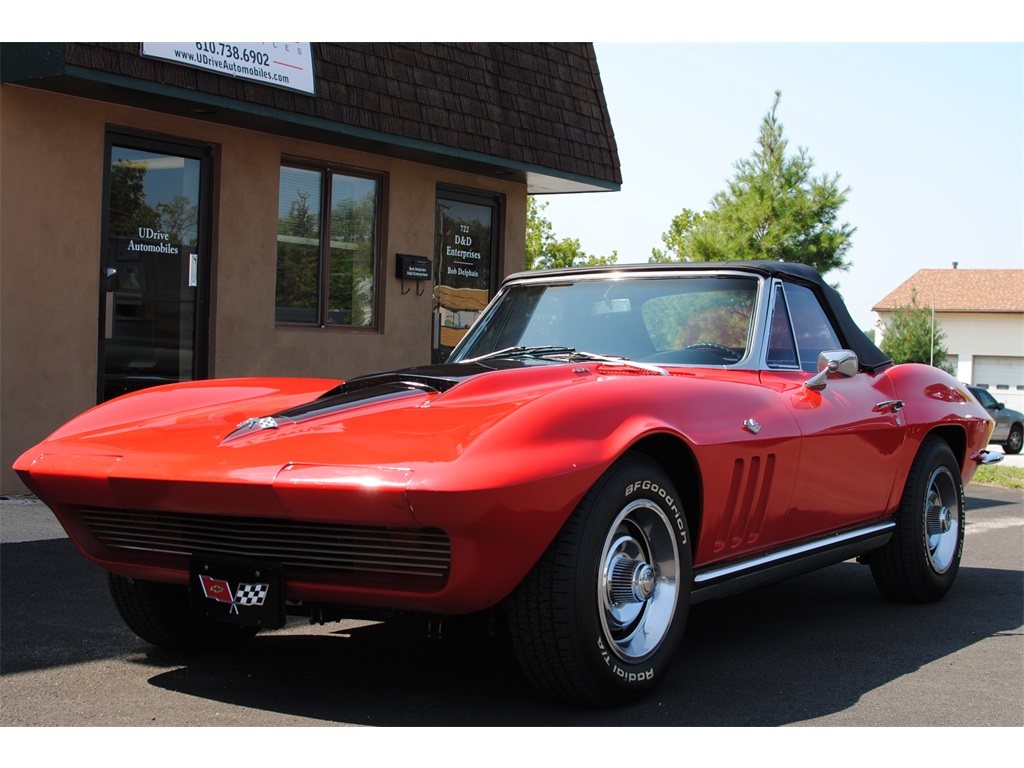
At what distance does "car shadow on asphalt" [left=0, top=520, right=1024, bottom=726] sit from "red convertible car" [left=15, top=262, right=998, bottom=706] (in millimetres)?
189

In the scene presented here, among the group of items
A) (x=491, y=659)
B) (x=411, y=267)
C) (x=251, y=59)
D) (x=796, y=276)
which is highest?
(x=251, y=59)

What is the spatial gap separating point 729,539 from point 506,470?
134 centimetres

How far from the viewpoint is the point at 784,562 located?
439cm

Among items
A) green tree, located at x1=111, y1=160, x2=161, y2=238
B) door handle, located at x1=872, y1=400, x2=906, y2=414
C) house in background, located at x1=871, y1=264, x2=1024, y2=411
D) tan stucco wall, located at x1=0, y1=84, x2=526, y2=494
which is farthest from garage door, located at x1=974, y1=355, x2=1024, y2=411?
door handle, located at x1=872, y1=400, x2=906, y2=414

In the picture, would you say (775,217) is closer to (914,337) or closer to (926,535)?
(914,337)

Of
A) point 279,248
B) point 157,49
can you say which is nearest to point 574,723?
point 157,49

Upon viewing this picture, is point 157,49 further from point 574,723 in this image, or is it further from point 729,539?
point 574,723

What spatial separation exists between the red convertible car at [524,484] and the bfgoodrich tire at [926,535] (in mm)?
419

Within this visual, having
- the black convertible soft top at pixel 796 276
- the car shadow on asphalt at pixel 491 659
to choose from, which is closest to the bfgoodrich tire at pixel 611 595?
the car shadow on asphalt at pixel 491 659

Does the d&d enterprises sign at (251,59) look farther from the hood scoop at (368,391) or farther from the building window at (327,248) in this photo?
the hood scoop at (368,391)

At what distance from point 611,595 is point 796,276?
7.70 feet

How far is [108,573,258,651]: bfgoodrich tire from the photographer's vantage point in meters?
4.08

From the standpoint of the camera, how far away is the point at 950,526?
18.9ft

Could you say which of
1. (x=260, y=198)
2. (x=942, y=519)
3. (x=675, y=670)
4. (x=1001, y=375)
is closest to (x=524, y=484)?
(x=675, y=670)
